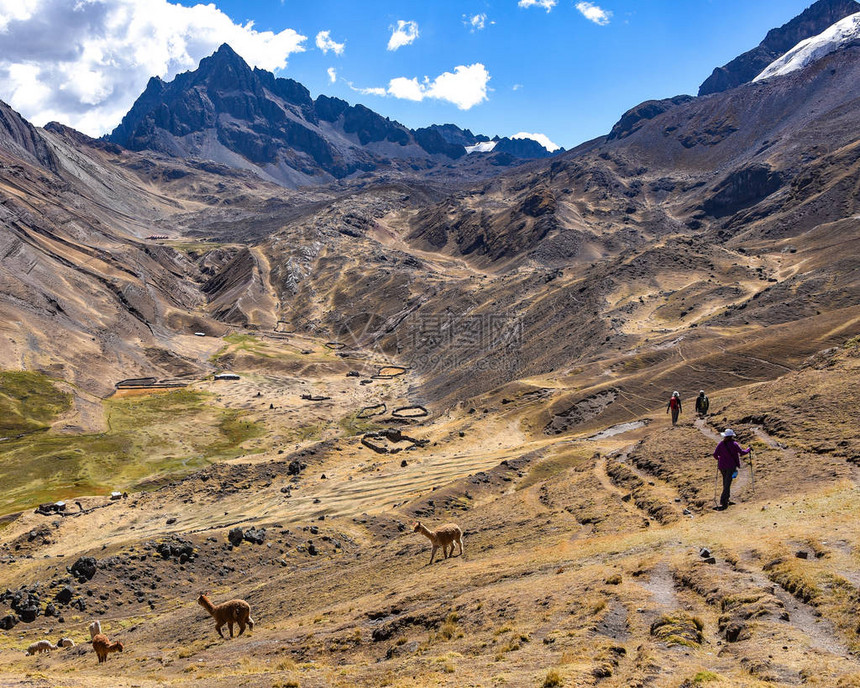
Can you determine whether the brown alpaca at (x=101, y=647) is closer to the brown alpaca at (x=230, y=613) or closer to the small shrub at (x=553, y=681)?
the brown alpaca at (x=230, y=613)

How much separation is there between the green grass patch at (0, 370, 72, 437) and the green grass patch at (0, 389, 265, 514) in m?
3.00

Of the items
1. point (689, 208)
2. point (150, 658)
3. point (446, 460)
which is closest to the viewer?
point (150, 658)

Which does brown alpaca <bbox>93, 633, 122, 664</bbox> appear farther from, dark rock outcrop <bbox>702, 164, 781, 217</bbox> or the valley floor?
dark rock outcrop <bbox>702, 164, 781, 217</bbox>

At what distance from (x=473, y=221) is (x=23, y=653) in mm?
176633

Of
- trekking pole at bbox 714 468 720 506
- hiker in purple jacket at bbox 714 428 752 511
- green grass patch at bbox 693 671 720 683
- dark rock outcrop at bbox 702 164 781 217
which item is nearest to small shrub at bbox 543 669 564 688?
green grass patch at bbox 693 671 720 683

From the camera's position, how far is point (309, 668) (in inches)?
527

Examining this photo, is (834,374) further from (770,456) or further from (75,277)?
(75,277)

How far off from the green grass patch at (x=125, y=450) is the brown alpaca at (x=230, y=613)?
4058 centimetres

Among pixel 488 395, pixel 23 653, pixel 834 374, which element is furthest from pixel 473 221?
pixel 23 653

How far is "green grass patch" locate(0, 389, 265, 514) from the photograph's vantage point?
54.0 metres

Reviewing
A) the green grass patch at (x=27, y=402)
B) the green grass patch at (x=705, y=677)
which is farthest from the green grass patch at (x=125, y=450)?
the green grass patch at (x=705, y=677)

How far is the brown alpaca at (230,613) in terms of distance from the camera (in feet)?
58.3

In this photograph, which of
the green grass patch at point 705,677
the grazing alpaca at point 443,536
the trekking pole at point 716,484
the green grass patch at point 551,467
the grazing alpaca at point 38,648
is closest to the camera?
the green grass patch at point 705,677

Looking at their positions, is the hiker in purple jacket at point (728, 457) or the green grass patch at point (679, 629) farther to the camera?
the hiker in purple jacket at point (728, 457)
